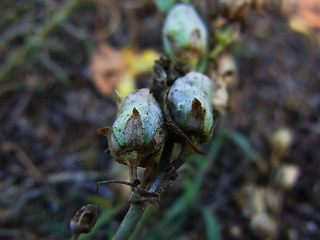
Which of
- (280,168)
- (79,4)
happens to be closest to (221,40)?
(280,168)

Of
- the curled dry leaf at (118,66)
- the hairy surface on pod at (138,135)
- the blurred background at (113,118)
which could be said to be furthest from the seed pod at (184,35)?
the curled dry leaf at (118,66)

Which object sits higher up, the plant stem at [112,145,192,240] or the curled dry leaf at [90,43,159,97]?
the plant stem at [112,145,192,240]

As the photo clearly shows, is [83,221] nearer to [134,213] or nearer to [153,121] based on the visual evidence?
[134,213]

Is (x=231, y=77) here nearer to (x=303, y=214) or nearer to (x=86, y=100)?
(x=303, y=214)

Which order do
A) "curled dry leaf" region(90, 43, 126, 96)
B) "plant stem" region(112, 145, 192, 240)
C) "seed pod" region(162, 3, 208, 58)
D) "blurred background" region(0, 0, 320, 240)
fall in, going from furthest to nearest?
"curled dry leaf" region(90, 43, 126, 96), "blurred background" region(0, 0, 320, 240), "seed pod" region(162, 3, 208, 58), "plant stem" region(112, 145, 192, 240)

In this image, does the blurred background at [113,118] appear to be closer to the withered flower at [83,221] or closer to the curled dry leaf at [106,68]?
the curled dry leaf at [106,68]

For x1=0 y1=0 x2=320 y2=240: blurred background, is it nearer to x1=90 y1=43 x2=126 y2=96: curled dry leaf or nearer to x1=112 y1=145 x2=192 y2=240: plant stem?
x1=90 y1=43 x2=126 y2=96: curled dry leaf

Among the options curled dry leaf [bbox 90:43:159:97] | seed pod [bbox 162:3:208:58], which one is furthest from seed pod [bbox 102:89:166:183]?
curled dry leaf [bbox 90:43:159:97]
